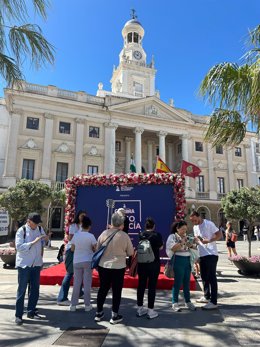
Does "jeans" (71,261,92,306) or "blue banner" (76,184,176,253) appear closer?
"jeans" (71,261,92,306)

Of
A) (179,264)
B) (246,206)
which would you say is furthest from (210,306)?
(246,206)

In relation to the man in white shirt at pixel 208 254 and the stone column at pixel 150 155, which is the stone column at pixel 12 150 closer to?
the stone column at pixel 150 155

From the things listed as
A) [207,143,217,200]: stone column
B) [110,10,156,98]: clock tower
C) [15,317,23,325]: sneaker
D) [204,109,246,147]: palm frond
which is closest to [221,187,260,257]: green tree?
[204,109,246,147]: palm frond

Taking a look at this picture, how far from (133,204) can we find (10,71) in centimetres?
503

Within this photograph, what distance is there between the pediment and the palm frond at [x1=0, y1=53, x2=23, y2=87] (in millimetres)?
25424

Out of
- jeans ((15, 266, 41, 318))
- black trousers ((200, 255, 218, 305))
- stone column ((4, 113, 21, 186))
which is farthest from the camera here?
stone column ((4, 113, 21, 186))

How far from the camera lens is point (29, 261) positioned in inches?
183

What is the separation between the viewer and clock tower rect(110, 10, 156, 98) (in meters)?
40.4

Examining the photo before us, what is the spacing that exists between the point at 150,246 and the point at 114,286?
85 cm

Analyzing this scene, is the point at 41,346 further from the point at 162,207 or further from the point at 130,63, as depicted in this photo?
the point at 130,63

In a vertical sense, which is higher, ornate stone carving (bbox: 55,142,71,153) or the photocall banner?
ornate stone carving (bbox: 55,142,71,153)

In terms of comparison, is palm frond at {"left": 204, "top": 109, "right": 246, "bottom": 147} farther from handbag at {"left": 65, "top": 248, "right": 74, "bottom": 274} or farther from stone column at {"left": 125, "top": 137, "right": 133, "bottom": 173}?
stone column at {"left": 125, "top": 137, "right": 133, "bottom": 173}

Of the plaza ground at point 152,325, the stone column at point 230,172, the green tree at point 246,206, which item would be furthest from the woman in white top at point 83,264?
the stone column at point 230,172

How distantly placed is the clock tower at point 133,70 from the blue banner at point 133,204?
104 ft
